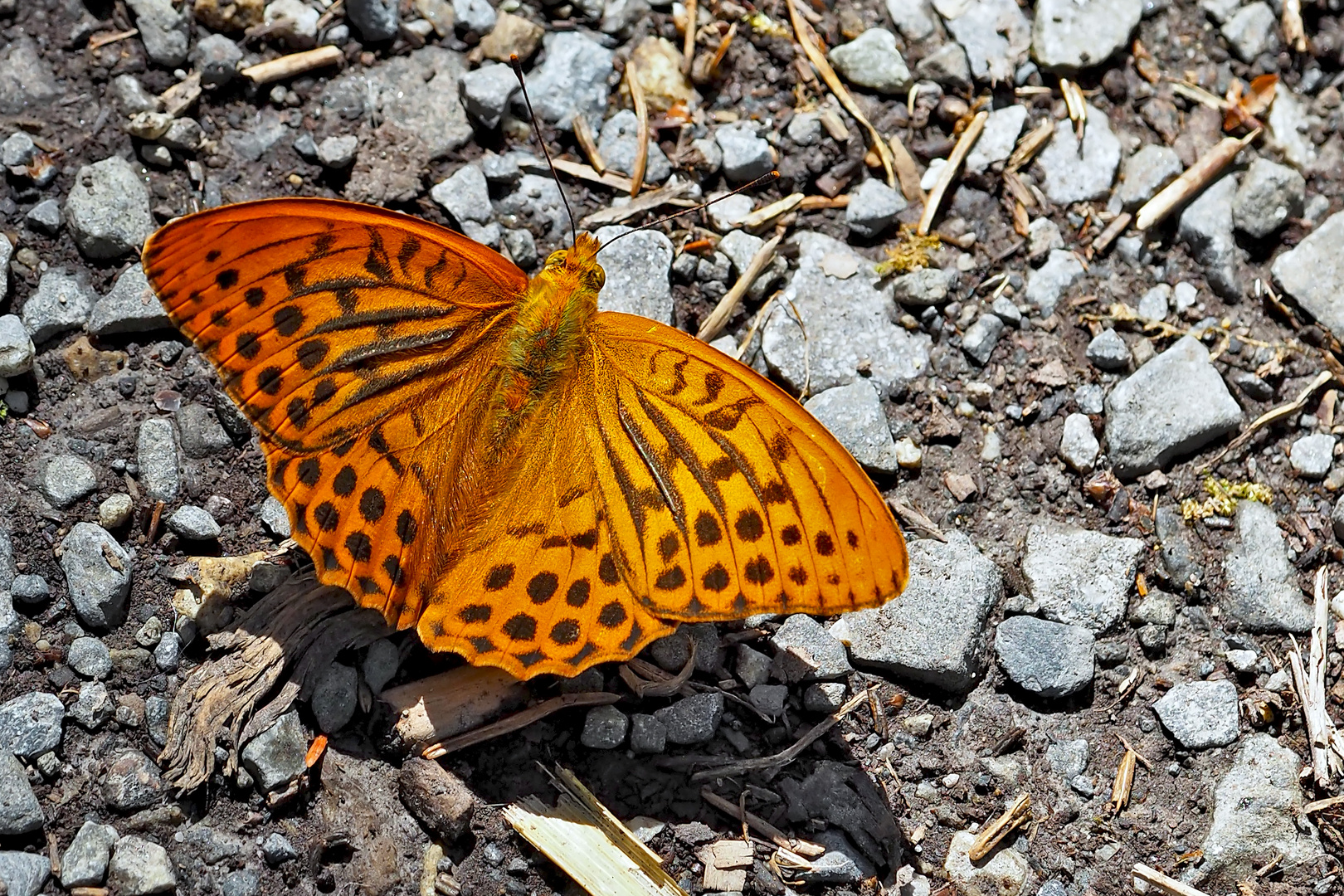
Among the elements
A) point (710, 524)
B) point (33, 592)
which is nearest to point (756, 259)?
point (710, 524)

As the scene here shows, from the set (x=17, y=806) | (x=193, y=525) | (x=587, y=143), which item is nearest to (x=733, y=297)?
(x=587, y=143)

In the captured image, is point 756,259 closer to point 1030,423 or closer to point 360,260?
point 1030,423

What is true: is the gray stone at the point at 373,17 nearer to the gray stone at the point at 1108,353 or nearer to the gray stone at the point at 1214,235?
the gray stone at the point at 1108,353

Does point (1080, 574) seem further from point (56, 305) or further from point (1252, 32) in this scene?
point (56, 305)

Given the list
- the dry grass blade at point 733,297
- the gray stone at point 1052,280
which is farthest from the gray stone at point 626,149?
the gray stone at point 1052,280

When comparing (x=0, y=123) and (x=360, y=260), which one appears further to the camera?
(x=0, y=123)

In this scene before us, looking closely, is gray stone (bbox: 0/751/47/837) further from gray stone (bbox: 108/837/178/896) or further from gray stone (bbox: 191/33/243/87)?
gray stone (bbox: 191/33/243/87)
